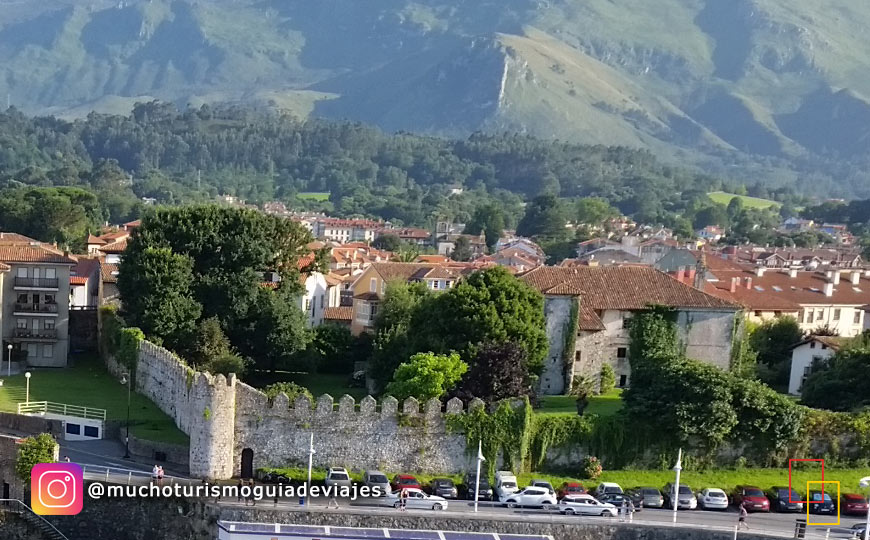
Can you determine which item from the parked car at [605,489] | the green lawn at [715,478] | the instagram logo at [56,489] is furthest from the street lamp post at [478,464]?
the instagram logo at [56,489]

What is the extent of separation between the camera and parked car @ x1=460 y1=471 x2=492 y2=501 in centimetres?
4312

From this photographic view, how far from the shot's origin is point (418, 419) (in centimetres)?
4456

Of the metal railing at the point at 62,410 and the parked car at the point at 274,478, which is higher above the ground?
the metal railing at the point at 62,410

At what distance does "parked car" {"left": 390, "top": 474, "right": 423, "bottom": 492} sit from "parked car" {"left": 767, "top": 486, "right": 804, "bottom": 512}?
12336 mm

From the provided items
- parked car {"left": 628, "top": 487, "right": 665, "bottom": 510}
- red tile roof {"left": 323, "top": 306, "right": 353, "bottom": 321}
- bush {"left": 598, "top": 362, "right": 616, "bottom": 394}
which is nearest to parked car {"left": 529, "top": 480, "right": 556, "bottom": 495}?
parked car {"left": 628, "top": 487, "right": 665, "bottom": 510}

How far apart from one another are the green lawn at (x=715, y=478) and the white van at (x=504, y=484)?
527 millimetres

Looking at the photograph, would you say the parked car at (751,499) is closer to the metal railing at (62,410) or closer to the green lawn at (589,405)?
the green lawn at (589,405)

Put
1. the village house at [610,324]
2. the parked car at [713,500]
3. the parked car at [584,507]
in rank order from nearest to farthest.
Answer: the parked car at [584,507] → the parked car at [713,500] → the village house at [610,324]

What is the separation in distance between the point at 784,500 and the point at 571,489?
7.52 meters

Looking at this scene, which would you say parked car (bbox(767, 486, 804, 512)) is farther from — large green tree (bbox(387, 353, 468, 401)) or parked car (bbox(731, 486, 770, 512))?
large green tree (bbox(387, 353, 468, 401))

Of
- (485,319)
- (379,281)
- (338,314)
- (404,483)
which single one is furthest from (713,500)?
(338,314)

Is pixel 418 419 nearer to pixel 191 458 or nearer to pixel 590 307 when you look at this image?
pixel 191 458

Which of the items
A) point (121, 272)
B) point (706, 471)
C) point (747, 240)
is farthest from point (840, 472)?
point (747, 240)

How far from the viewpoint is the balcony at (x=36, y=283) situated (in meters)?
62.2
